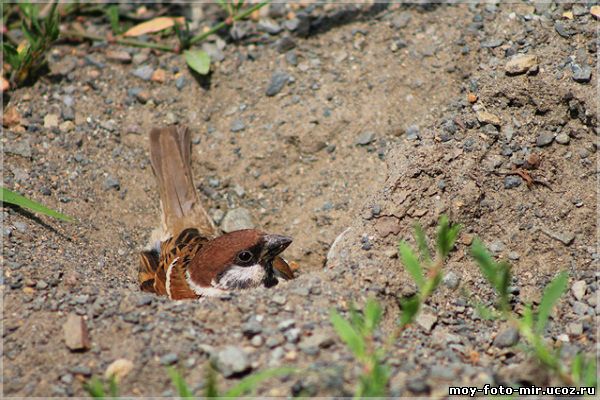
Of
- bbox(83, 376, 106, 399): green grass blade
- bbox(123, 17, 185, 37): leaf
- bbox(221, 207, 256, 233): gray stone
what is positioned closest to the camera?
bbox(83, 376, 106, 399): green grass blade

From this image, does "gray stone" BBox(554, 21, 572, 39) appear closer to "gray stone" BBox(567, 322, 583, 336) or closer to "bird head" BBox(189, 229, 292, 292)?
"gray stone" BBox(567, 322, 583, 336)

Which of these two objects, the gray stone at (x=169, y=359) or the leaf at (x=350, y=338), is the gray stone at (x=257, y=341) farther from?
the leaf at (x=350, y=338)

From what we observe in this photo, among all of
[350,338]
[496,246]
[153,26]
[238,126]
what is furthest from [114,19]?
[350,338]

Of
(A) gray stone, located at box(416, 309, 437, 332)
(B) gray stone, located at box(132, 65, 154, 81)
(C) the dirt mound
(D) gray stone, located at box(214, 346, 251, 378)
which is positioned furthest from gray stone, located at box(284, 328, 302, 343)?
(B) gray stone, located at box(132, 65, 154, 81)

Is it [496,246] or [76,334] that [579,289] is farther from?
[76,334]

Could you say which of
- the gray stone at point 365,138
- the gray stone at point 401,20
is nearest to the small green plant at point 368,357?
the gray stone at point 365,138

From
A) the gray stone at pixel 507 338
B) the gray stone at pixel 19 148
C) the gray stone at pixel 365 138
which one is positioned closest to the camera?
the gray stone at pixel 507 338

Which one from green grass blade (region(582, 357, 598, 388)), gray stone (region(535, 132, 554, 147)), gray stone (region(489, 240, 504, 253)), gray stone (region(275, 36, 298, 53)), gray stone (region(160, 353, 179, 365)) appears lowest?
gray stone (region(489, 240, 504, 253))
